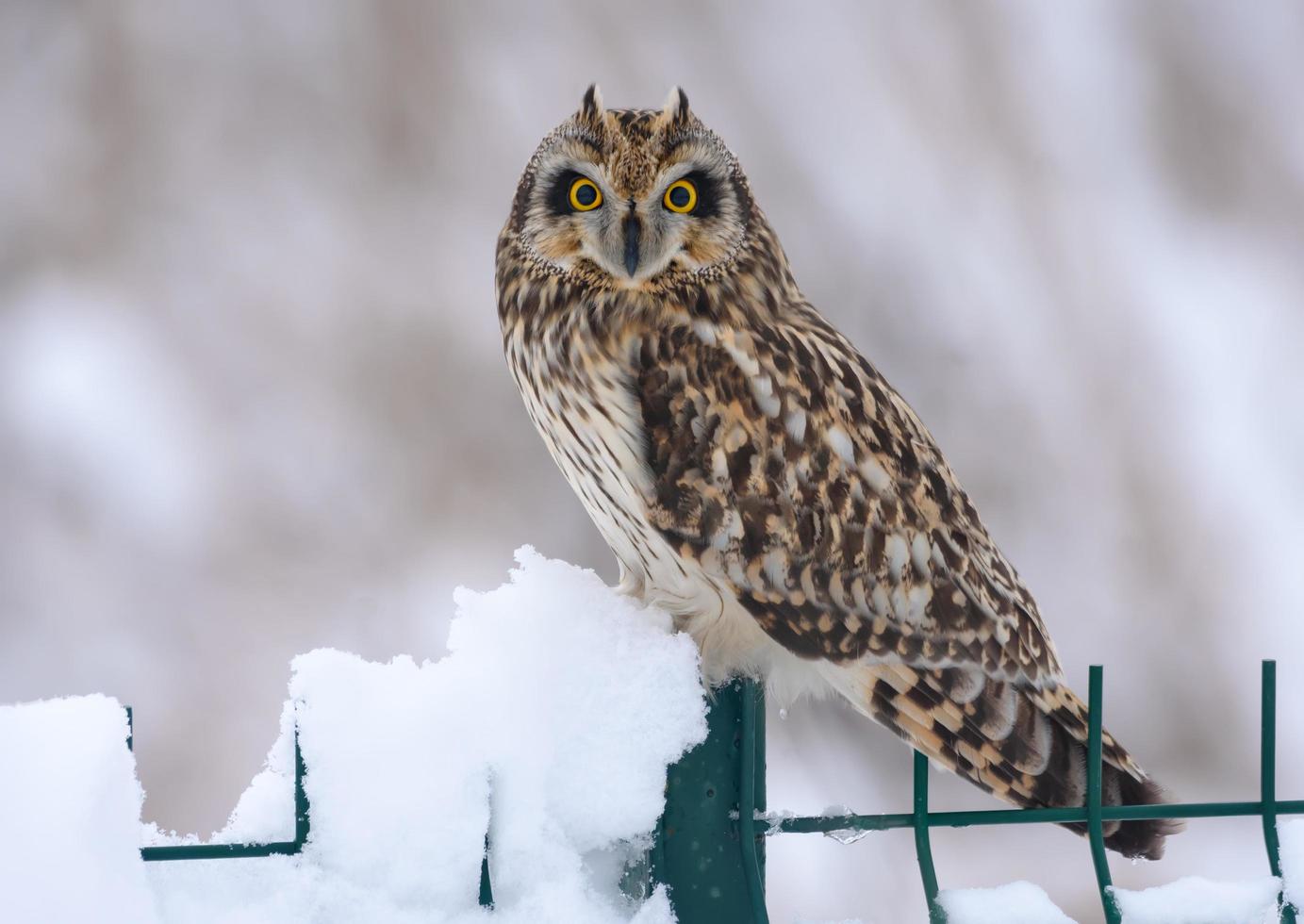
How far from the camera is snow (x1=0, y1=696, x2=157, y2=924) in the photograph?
1218mm

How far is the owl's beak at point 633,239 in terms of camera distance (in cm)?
207

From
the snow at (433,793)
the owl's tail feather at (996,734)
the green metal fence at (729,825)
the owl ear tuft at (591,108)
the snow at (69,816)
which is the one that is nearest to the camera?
the snow at (69,816)

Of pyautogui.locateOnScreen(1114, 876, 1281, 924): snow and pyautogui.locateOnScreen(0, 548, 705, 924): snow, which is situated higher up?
pyautogui.locateOnScreen(0, 548, 705, 924): snow

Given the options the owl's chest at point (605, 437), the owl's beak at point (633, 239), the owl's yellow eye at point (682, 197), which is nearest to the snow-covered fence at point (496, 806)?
the owl's chest at point (605, 437)

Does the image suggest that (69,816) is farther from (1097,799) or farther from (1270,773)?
(1270,773)

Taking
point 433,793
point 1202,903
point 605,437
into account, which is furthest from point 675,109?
point 1202,903

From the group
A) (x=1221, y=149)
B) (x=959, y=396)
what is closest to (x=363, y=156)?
(x=959, y=396)

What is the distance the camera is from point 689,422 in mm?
2020

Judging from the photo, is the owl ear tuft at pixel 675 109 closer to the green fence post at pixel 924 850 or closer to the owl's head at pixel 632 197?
the owl's head at pixel 632 197

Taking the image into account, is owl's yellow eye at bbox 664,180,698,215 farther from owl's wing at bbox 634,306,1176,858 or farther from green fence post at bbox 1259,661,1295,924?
green fence post at bbox 1259,661,1295,924

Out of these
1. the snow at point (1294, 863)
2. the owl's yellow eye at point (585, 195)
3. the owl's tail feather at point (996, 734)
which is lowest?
the snow at point (1294, 863)

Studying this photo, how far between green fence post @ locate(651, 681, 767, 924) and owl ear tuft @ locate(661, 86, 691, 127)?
0.98 meters

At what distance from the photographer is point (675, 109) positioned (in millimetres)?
2084

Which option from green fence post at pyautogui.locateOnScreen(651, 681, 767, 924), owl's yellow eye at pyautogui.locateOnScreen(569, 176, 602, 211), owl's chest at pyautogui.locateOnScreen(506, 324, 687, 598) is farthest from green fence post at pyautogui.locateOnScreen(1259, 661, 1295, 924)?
owl's yellow eye at pyautogui.locateOnScreen(569, 176, 602, 211)
